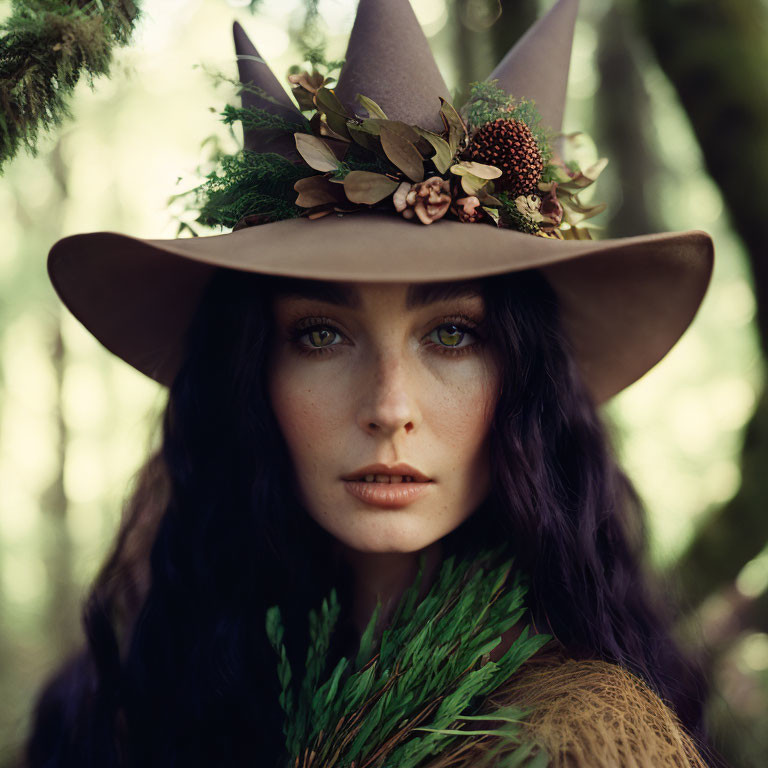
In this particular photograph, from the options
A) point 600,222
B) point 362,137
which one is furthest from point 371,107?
point 600,222

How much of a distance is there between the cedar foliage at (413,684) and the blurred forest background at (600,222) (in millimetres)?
731

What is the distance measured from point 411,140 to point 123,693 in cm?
139

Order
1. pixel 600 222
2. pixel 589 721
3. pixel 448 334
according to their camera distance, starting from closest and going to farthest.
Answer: pixel 589 721 < pixel 448 334 < pixel 600 222

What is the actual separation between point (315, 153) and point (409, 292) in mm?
317

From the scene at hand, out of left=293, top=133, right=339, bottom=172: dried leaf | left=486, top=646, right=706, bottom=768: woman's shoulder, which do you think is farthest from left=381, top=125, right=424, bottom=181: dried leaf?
left=486, top=646, right=706, bottom=768: woman's shoulder

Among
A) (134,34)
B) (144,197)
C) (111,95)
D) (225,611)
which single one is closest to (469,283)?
(134,34)

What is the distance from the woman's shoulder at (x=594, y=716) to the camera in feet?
3.13

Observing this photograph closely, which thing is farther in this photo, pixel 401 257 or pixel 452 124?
pixel 452 124

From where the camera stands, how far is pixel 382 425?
1.22m

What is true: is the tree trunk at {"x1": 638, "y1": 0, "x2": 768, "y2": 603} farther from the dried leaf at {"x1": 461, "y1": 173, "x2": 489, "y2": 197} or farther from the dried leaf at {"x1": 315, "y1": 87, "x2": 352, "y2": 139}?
the dried leaf at {"x1": 315, "y1": 87, "x2": 352, "y2": 139}

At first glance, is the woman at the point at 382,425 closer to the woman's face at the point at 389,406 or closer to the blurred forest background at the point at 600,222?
the woman's face at the point at 389,406

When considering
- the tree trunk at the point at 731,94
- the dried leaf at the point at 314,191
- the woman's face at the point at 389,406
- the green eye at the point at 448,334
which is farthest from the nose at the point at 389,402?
the tree trunk at the point at 731,94

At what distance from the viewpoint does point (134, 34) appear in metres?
1.17

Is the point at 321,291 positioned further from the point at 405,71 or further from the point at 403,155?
the point at 405,71
